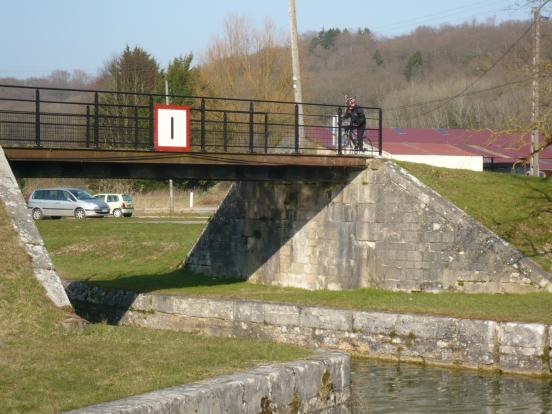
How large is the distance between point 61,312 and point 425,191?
11794 millimetres

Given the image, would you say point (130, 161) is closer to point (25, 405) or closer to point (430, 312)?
point (430, 312)

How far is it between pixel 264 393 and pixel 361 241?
1319cm

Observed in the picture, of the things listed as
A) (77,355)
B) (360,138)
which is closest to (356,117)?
(360,138)

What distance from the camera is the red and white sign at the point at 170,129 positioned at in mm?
20922

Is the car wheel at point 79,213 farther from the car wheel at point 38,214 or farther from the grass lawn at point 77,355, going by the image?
the grass lawn at point 77,355

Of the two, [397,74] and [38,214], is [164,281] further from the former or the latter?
[397,74]

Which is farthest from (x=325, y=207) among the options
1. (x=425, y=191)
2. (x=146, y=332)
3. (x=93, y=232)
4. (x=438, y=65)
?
(x=438, y=65)

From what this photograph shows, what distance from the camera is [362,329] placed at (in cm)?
1948

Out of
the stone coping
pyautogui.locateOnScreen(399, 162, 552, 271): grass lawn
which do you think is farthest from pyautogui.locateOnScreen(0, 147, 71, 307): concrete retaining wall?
pyautogui.locateOnScreen(399, 162, 552, 271): grass lawn

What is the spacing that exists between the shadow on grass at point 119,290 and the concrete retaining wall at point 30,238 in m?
8.53

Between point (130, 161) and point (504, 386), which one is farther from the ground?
point (130, 161)

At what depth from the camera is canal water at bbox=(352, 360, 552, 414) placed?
49.3 ft

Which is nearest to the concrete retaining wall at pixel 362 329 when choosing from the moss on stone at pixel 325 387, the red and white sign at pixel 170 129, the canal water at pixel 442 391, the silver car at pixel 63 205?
the canal water at pixel 442 391

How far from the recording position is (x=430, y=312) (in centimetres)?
1920
